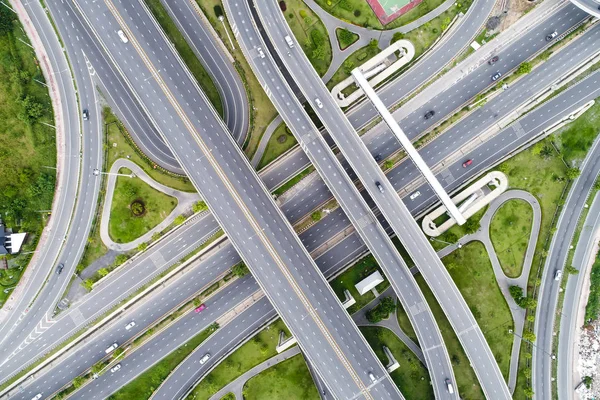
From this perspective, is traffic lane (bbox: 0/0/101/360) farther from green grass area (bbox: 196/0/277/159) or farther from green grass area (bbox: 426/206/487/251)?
green grass area (bbox: 426/206/487/251)

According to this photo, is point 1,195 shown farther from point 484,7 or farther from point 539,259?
point 539,259

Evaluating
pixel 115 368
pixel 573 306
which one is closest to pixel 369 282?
pixel 573 306

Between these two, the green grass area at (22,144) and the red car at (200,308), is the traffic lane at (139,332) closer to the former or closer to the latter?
the red car at (200,308)

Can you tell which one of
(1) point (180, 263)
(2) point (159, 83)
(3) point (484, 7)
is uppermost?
(2) point (159, 83)

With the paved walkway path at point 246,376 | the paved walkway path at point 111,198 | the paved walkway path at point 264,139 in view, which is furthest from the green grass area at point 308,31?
the paved walkway path at point 246,376

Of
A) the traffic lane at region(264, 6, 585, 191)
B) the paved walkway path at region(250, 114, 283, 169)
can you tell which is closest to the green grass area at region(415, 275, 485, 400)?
the traffic lane at region(264, 6, 585, 191)

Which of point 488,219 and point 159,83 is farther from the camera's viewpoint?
point 488,219

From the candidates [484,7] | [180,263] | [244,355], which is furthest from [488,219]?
[180,263]
